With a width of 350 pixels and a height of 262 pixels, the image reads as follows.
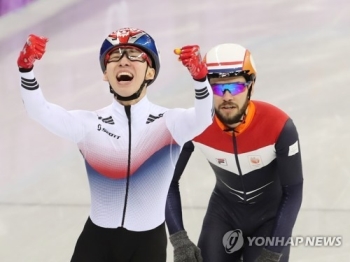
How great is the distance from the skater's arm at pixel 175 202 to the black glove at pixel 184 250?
4cm

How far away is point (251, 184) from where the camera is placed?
12.8 ft

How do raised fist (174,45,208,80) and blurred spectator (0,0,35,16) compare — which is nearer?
raised fist (174,45,208,80)

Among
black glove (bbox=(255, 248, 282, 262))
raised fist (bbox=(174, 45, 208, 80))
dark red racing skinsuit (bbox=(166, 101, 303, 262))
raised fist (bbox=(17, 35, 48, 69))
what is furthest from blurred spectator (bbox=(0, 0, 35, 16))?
raised fist (bbox=(174, 45, 208, 80))

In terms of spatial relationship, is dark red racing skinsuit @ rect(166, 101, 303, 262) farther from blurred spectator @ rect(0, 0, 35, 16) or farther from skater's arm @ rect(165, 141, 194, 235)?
blurred spectator @ rect(0, 0, 35, 16)

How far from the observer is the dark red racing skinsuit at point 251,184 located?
3.75m

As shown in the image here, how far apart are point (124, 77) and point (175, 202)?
76 centimetres

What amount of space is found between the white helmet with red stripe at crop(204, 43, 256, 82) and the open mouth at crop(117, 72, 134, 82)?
1.37 feet

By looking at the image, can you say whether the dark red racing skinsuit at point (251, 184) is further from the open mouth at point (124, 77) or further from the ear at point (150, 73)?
the open mouth at point (124, 77)

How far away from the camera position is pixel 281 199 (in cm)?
380

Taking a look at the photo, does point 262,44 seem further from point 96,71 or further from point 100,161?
point 100,161

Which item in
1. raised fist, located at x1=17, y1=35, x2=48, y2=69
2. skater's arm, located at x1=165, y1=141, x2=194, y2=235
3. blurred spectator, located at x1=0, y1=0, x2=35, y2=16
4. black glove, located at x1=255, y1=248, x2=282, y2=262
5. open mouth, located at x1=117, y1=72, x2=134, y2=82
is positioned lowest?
black glove, located at x1=255, y1=248, x2=282, y2=262

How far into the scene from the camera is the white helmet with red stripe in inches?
144

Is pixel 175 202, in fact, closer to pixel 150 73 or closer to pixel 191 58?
pixel 150 73

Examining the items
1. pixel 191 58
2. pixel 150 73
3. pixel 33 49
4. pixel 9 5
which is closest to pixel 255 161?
pixel 150 73
